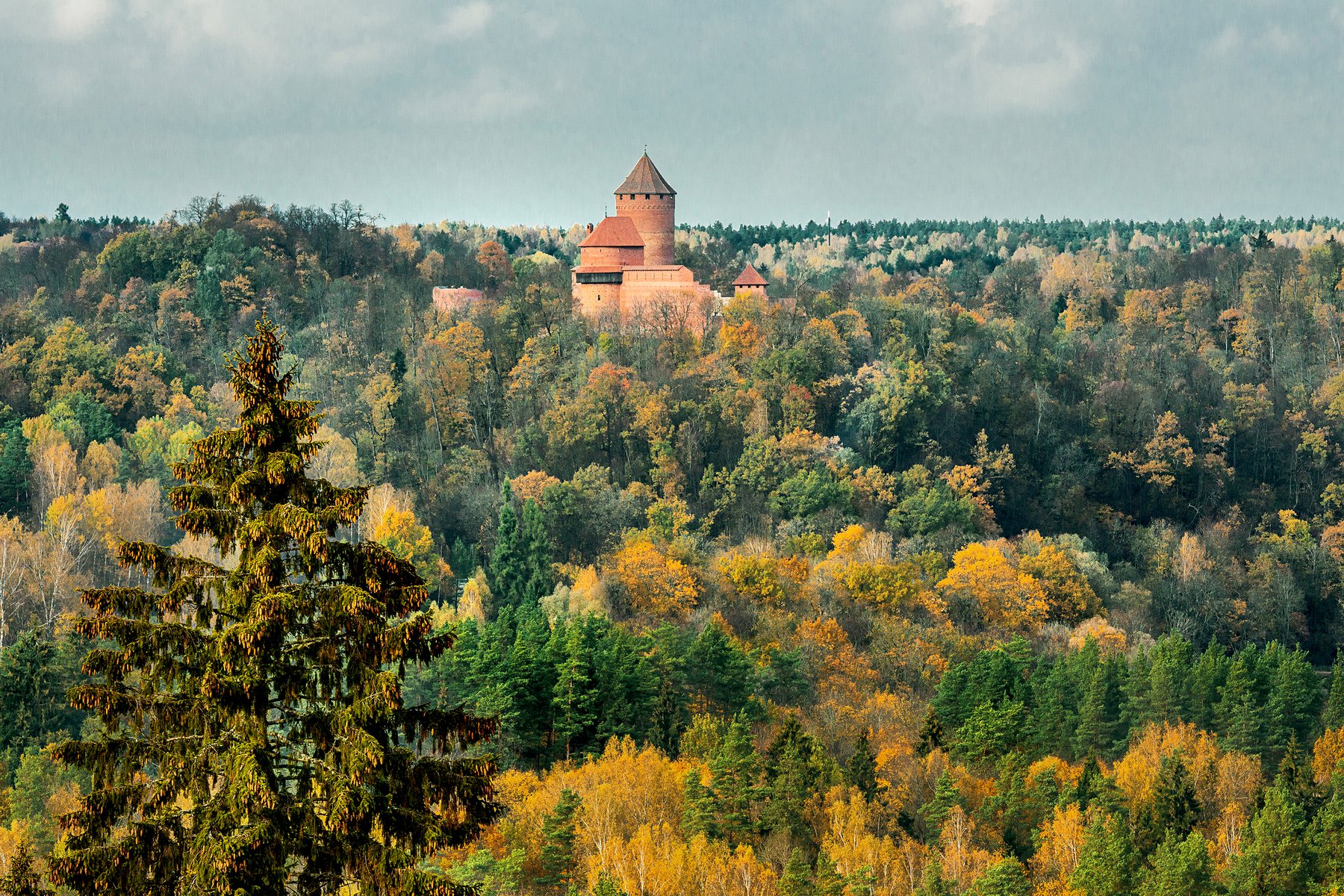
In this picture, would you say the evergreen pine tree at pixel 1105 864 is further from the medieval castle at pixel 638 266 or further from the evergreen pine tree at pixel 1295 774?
the medieval castle at pixel 638 266

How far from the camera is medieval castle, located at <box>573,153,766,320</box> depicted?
78.6 metres

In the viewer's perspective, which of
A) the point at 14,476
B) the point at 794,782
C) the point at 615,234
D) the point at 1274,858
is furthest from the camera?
the point at 615,234

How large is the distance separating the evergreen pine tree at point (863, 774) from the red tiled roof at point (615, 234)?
40034 mm

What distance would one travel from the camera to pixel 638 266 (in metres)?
79.7

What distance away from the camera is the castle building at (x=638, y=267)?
78438mm

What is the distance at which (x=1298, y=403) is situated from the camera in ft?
267

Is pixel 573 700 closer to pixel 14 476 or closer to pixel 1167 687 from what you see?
pixel 1167 687

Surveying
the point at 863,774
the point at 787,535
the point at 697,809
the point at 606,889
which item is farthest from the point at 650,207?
the point at 606,889

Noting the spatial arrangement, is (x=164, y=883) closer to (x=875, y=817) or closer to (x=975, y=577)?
(x=875, y=817)

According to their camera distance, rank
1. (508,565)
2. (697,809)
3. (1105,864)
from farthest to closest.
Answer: (508,565) < (697,809) < (1105,864)

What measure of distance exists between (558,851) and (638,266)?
46.8 meters

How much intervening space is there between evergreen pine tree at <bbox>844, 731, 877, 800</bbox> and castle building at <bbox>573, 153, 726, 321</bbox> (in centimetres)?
3652

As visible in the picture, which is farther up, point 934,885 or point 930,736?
point 934,885

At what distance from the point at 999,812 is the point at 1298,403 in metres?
45.5
